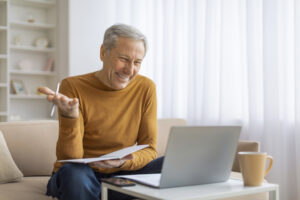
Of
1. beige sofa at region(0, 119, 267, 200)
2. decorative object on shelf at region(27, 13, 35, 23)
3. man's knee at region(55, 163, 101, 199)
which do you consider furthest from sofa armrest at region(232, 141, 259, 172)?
decorative object on shelf at region(27, 13, 35, 23)

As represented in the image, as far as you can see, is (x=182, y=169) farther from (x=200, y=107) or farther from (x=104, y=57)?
(x=200, y=107)

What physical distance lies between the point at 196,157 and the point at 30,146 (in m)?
1.27

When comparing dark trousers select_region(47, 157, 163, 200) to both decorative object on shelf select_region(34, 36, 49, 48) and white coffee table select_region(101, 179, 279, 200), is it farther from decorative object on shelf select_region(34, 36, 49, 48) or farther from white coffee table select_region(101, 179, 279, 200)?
decorative object on shelf select_region(34, 36, 49, 48)

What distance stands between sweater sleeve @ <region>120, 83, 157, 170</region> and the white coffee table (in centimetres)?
43

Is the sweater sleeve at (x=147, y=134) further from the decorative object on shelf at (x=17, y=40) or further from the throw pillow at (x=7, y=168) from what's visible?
the decorative object on shelf at (x=17, y=40)

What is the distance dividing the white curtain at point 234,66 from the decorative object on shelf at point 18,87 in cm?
157

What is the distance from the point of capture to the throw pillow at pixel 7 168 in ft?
6.82

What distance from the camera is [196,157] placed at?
1.29 metres

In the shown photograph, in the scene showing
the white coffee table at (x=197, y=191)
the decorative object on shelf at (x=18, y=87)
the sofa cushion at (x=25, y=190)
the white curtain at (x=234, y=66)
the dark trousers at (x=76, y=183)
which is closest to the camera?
the white coffee table at (x=197, y=191)

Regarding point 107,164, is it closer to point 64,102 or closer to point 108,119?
point 64,102

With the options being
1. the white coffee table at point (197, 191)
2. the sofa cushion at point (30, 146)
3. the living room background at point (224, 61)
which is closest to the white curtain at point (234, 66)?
the living room background at point (224, 61)

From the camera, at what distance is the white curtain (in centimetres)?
277

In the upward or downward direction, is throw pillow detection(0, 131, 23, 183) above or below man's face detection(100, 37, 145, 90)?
below

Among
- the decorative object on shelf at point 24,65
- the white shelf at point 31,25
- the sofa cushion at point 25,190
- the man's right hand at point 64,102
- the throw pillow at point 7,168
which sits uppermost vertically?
the white shelf at point 31,25
